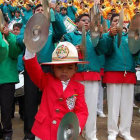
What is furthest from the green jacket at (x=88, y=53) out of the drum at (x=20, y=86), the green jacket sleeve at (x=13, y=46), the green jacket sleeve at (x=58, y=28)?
the drum at (x=20, y=86)

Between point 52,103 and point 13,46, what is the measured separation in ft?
4.83

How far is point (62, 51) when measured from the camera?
9.04 feet

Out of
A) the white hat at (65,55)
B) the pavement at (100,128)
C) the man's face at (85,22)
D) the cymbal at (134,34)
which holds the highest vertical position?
the man's face at (85,22)

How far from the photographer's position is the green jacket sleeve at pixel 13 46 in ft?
12.5

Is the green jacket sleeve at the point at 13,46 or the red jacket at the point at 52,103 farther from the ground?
the green jacket sleeve at the point at 13,46

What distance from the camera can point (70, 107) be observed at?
9.18ft

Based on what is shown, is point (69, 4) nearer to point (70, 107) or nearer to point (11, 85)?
point (11, 85)

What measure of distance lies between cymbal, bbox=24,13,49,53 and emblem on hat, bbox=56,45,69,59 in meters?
0.19

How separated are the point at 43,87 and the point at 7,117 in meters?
1.54

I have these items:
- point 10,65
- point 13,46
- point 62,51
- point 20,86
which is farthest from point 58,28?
point 20,86

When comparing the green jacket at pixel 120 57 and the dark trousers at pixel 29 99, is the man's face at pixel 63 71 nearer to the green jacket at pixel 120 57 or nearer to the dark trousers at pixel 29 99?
the dark trousers at pixel 29 99

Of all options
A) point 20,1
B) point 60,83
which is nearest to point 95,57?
point 60,83

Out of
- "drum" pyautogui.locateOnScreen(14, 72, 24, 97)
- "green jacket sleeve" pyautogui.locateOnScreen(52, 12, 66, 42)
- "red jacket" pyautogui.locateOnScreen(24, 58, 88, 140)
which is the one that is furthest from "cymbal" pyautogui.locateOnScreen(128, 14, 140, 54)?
"drum" pyautogui.locateOnScreen(14, 72, 24, 97)

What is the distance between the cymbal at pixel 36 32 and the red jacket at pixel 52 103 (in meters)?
0.13
